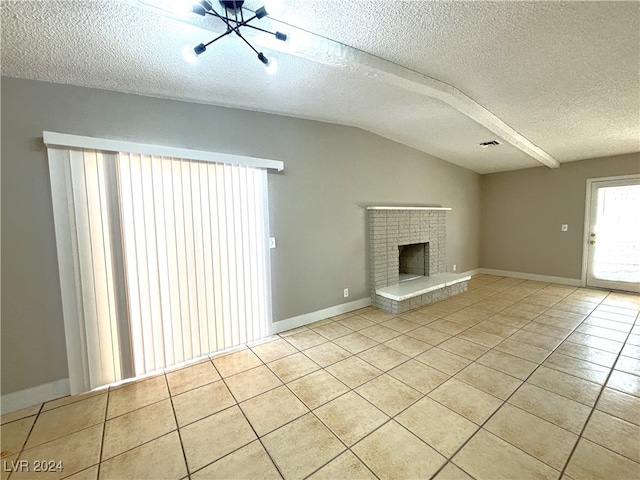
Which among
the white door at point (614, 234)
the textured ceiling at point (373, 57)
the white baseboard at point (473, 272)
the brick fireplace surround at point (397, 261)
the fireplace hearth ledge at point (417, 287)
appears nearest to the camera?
the textured ceiling at point (373, 57)

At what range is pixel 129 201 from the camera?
2.25m

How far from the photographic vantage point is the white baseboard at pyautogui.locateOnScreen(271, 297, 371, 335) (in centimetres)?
321

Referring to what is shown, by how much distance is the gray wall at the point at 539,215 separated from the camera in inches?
189

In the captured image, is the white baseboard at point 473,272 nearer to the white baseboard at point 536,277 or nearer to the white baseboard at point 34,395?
the white baseboard at point 536,277

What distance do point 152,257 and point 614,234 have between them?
23.1ft

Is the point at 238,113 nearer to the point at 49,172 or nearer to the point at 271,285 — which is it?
the point at 49,172

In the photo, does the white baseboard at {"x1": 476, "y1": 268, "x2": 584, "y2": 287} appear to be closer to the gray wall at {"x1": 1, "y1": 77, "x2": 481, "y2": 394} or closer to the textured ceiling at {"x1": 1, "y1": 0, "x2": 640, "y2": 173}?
the gray wall at {"x1": 1, "y1": 77, "x2": 481, "y2": 394}

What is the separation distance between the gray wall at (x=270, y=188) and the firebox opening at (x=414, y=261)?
35.3 inches

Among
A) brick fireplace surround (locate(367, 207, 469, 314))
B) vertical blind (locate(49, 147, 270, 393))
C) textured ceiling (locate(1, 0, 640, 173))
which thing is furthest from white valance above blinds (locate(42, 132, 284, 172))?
brick fireplace surround (locate(367, 207, 469, 314))

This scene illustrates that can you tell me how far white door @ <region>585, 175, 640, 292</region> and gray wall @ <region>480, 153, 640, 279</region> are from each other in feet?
0.46

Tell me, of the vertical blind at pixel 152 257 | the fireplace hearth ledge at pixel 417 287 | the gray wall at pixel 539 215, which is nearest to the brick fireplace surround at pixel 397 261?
the fireplace hearth ledge at pixel 417 287

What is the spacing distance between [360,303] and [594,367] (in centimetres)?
248

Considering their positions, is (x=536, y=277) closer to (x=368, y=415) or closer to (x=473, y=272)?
(x=473, y=272)

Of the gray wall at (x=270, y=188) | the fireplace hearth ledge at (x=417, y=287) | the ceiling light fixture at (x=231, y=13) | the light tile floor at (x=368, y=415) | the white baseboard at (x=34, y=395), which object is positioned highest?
the ceiling light fixture at (x=231, y=13)
